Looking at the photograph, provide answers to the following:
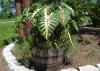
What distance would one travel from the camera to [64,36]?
19.4 feet

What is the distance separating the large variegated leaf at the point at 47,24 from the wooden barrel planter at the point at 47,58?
437 millimetres

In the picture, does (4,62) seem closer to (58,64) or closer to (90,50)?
(58,64)

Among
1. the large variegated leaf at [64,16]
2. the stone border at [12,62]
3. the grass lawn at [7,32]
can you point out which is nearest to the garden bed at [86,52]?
the stone border at [12,62]

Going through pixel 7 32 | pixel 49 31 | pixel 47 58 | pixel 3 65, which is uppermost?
pixel 49 31

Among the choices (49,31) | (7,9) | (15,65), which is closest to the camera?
(49,31)

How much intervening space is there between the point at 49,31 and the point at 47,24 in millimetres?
150

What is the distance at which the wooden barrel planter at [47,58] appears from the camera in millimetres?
5547

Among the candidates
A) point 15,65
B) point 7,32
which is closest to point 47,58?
point 15,65

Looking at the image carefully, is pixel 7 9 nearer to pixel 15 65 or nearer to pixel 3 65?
pixel 3 65

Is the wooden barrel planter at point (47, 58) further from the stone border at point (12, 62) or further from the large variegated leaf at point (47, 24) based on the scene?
the large variegated leaf at point (47, 24)

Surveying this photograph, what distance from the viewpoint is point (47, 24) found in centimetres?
533

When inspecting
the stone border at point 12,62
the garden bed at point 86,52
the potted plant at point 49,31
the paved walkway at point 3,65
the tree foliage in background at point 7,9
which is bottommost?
the tree foliage in background at point 7,9

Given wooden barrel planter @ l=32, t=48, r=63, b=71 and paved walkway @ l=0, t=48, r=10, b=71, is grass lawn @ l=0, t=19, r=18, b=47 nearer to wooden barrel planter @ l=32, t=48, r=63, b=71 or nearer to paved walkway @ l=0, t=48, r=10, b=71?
paved walkway @ l=0, t=48, r=10, b=71

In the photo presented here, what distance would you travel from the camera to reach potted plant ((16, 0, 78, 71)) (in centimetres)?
536
